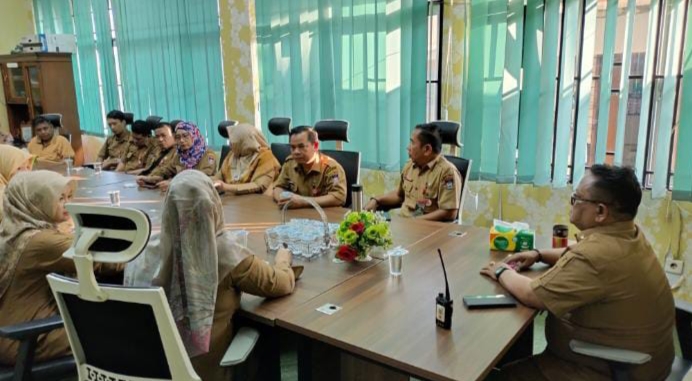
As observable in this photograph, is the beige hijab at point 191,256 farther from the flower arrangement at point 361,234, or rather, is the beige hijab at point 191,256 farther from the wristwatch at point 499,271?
the wristwatch at point 499,271

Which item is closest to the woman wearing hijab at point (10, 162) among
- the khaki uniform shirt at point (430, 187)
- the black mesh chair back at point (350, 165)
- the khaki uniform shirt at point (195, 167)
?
the khaki uniform shirt at point (195, 167)

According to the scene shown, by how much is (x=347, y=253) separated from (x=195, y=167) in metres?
2.46

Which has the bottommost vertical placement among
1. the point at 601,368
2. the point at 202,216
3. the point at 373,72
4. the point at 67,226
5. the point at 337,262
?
the point at 601,368

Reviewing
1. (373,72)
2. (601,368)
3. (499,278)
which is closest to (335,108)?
(373,72)

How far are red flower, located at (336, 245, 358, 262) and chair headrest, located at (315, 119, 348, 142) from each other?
1.54 m

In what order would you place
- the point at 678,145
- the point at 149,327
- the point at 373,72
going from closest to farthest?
the point at 149,327, the point at 678,145, the point at 373,72

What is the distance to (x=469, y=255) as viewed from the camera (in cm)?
215

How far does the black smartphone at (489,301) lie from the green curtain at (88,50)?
5965mm

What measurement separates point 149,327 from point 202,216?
13.5 inches

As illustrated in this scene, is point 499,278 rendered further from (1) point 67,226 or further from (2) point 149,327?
(1) point 67,226

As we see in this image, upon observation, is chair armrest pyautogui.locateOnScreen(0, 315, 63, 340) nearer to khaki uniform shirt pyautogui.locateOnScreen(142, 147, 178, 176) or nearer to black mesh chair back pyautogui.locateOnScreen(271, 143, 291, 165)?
black mesh chair back pyautogui.locateOnScreen(271, 143, 291, 165)

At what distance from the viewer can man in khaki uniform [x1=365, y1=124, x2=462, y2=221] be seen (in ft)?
9.43

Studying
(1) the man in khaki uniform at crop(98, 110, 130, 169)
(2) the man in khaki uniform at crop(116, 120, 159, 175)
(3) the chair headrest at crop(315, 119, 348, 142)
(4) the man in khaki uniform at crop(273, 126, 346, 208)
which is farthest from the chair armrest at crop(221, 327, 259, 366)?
(1) the man in khaki uniform at crop(98, 110, 130, 169)

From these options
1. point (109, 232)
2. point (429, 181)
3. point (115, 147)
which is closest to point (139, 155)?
point (115, 147)
